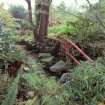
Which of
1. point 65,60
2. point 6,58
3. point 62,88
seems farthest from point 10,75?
point 62,88

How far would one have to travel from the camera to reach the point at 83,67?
366cm

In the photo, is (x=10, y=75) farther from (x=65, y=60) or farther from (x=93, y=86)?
(x=93, y=86)

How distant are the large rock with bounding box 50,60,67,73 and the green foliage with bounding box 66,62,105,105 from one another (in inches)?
44.4

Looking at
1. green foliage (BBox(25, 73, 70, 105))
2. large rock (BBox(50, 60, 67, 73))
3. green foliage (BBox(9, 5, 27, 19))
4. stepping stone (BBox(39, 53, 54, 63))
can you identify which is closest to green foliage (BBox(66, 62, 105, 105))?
green foliage (BBox(25, 73, 70, 105))

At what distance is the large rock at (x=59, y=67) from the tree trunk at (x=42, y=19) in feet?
2.60

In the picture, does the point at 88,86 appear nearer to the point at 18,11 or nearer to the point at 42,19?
the point at 42,19

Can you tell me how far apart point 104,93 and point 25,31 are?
10.4 ft

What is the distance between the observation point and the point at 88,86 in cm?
346

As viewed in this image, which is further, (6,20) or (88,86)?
(6,20)

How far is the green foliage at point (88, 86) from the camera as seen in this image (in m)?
3.43

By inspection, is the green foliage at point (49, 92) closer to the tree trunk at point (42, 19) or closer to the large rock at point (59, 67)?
the large rock at point (59, 67)

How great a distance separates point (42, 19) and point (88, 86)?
236 centimetres

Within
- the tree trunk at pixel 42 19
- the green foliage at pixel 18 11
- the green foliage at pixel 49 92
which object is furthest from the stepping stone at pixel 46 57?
the green foliage at pixel 18 11

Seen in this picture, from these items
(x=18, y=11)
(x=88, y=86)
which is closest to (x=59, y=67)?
(x=88, y=86)
